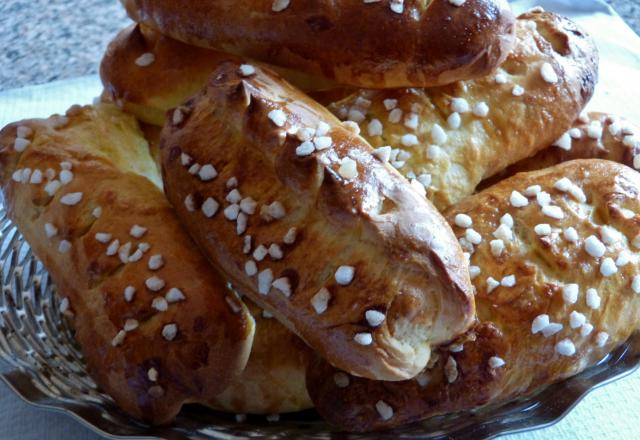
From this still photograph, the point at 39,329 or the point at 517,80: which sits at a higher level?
the point at 517,80

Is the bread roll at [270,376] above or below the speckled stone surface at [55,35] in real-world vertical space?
above

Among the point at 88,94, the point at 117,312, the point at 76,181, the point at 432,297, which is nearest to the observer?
the point at 432,297

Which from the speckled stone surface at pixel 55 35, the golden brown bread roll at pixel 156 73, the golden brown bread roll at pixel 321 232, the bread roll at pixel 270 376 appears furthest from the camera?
the speckled stone surface at pixel 55 35

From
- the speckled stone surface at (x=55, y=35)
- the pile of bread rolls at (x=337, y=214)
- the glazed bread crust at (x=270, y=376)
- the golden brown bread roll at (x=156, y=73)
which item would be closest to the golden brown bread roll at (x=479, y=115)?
the pile of bread rolls at (x=337, y=214)

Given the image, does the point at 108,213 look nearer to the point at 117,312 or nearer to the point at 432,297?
the point at 117,312

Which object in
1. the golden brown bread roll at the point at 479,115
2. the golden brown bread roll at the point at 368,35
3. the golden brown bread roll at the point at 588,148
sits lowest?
the golden brown bread roll at the point at 588,148

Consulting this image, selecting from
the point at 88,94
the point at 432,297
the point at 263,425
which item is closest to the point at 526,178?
the point at 432,297

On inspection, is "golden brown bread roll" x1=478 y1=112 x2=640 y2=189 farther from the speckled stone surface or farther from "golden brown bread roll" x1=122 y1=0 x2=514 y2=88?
the speckled stone surface

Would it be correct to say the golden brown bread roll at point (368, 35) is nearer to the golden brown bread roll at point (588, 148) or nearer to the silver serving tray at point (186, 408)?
the golden brown bread roll at point (588, 148)
